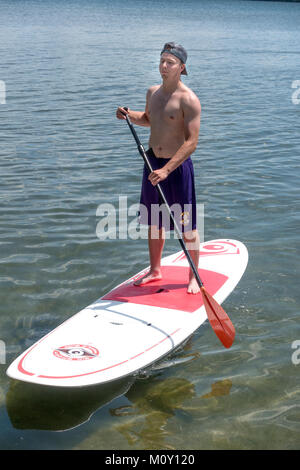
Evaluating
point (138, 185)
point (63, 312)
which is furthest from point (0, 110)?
point (63, 312)

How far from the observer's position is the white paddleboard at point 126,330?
13.6ft

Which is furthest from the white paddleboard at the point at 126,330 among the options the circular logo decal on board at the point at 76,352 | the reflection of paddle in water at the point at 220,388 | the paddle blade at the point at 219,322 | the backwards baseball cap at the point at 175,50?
the backwards baseball cap at the point at 175,50

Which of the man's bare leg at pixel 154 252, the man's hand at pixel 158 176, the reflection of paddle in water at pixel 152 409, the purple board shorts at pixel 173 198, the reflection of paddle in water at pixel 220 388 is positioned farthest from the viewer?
the man's bare leg at pixel 154 252

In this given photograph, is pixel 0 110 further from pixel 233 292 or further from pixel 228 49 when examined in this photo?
pixel 228 49

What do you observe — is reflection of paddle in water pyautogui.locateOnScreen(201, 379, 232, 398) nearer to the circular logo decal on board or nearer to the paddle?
the paddle

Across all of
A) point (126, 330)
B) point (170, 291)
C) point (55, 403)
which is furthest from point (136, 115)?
point (55, 403)

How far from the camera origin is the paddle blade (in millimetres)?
4965

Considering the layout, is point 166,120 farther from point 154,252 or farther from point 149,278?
point 149,278

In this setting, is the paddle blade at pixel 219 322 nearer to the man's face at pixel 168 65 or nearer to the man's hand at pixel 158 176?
the man's hand at pixel 158 176

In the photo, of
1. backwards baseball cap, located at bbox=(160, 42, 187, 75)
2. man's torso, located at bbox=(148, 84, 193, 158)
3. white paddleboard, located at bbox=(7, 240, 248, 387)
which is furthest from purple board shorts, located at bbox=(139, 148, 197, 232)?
backwards baseball cap, located at bbox=(160, 42, 187, 75)

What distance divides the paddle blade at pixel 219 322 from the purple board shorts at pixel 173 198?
0.76 m

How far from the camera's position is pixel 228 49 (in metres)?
29.7

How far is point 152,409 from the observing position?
4.35 metres

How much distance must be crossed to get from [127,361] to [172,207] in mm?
1610
